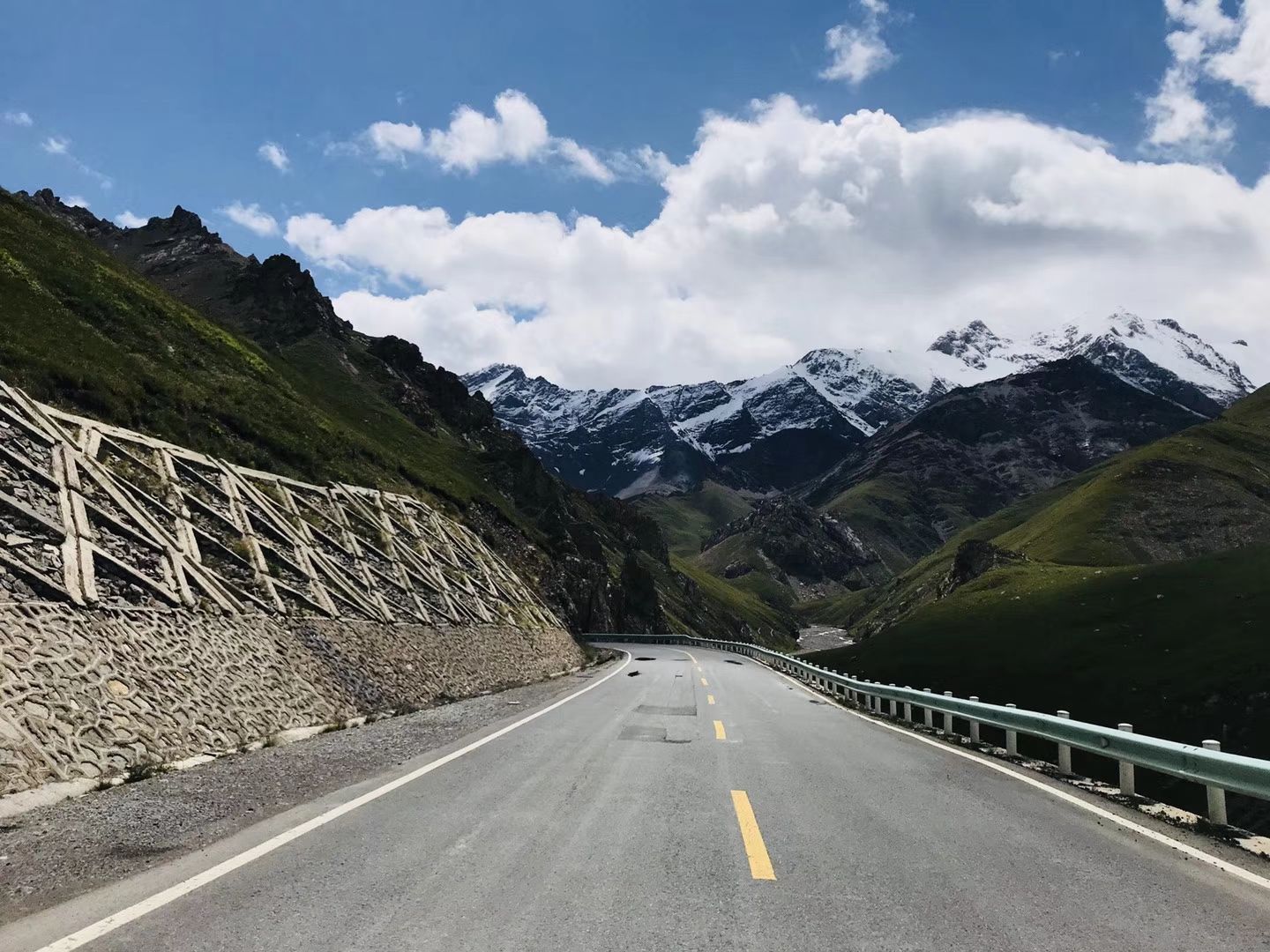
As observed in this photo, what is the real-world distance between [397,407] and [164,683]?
7622cm

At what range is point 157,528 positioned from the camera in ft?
55.7

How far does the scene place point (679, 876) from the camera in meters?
6.13

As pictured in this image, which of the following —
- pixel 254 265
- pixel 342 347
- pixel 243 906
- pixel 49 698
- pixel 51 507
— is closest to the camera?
pixel 243 906

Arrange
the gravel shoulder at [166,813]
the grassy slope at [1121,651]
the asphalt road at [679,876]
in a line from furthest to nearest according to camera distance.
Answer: the grassy slope at [1121,651] < the gravel shoulder at [166,813] < the asphalt road at [679,876]

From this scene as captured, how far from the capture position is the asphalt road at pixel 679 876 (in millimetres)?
4953

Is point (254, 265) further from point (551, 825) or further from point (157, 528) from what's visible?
point (551, 825)

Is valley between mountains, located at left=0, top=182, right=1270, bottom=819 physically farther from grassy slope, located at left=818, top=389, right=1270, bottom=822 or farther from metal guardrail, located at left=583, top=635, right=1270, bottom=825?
metal guardrail, located at left=583, top=635, right=1270, bottom=825

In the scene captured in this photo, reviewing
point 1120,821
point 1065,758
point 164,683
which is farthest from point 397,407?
point 1120,821

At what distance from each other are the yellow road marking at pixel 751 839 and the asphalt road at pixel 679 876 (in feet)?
0.12

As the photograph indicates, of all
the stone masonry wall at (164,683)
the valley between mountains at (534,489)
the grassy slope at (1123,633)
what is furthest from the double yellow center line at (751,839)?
the grassy slope at (1123,633)

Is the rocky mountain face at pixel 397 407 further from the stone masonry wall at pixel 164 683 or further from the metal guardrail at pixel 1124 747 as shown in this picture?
the metal guardrail at pixel 1124 747

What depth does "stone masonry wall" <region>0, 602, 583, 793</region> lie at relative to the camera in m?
9.60

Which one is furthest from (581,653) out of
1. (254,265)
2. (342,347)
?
(254,265)

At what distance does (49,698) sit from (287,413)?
28.9 metres
